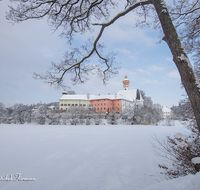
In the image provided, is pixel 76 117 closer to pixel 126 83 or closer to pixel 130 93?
pixel 130 93

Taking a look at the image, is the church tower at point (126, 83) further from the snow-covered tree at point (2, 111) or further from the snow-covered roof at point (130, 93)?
the snow-covered tree at point (2, 111)

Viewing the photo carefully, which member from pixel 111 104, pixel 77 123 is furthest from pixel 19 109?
pixel 111 104

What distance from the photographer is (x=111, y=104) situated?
6044 cm

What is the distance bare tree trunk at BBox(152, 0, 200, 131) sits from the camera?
191cm

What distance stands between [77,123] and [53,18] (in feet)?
77.2

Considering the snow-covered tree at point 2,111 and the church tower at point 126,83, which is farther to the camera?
the church tower at point 126,83

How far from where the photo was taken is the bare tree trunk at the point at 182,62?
191 cm

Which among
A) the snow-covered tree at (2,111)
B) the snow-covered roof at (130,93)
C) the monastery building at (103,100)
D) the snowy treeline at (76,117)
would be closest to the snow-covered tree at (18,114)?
the snowy treeline at (76,117)

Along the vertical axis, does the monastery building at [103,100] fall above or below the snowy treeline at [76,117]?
above

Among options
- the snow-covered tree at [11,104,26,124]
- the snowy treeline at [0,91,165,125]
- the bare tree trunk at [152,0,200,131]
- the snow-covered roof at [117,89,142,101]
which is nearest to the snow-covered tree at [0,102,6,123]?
the snowy treeline at [0,91,165,125]

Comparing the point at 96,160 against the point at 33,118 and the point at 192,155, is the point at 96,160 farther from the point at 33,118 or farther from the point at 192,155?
the point at 33,118

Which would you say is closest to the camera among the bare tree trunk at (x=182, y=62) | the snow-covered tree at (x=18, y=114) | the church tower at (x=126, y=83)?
the bare tree trunk at (x=182, y=62)

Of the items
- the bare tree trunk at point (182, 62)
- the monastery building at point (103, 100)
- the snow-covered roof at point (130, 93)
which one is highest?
the snow-covered roof at point (130, 93)

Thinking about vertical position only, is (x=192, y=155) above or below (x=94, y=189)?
above
